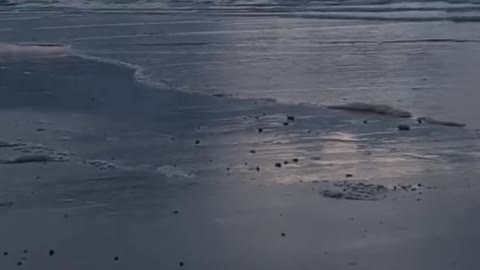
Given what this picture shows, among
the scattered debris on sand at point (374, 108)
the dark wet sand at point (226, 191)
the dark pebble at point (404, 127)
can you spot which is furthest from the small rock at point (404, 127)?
the scattered debris on sand at point (374, 108)

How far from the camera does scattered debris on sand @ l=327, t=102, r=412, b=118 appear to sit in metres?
12.6

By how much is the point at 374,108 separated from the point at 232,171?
3.56 meters

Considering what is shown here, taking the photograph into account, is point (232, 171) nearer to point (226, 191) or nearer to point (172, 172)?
point (172, 172)

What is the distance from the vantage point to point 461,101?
13320 millimetres

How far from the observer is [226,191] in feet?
29.6

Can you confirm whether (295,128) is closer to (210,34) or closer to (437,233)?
(437,233)

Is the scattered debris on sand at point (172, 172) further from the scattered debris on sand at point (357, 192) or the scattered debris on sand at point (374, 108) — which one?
the scattered debris on sand at point (374, 108)

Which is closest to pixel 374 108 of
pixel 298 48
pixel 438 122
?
pixel 438 122

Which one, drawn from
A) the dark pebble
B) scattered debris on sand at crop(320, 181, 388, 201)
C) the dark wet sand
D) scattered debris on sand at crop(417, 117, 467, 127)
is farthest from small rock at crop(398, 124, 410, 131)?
scattered debris on sand at crop(320, 181, 388, 201)

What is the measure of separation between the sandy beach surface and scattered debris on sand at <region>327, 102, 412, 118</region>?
0.18 m

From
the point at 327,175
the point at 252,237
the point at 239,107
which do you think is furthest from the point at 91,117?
the point at 252,237

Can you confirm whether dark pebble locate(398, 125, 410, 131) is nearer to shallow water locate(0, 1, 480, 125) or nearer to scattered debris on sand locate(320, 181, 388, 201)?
shallow water locate(0, 1, 480, 125)

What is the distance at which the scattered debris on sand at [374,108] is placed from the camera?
12627mm

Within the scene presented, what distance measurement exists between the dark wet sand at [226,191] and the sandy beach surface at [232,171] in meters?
0.02
